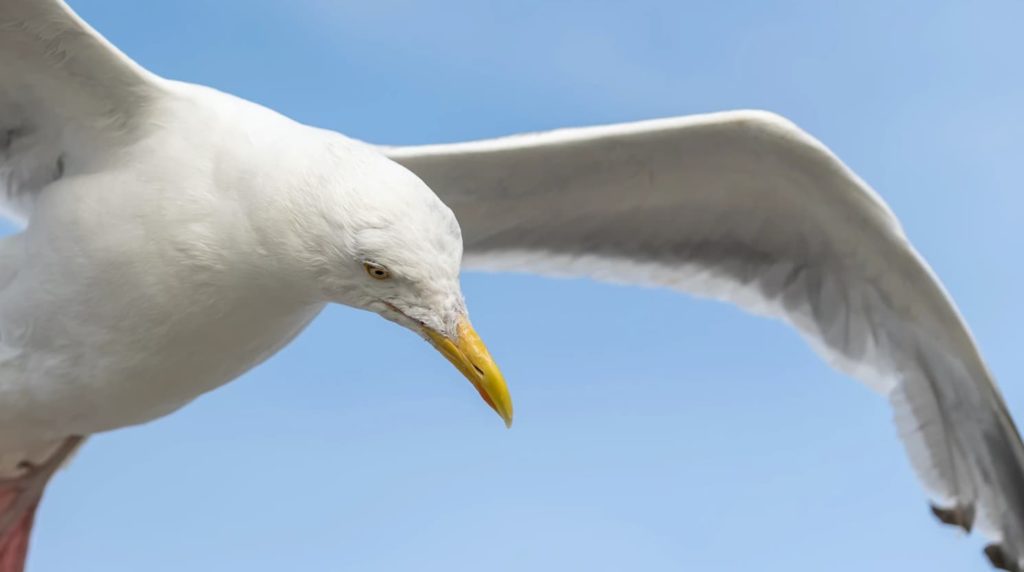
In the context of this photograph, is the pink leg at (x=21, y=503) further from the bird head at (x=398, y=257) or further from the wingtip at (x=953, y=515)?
the wingtip at (x=953, y=515)

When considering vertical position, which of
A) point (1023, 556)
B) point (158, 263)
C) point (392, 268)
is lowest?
point (1023, 556)

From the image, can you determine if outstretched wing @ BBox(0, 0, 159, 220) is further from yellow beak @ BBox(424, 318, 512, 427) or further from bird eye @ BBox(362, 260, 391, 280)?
yellow beak @ BBox(424, 318, 512, 427)

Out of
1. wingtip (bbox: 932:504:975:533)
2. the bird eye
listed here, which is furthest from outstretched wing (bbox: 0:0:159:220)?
wingtip (bbox: 932:504:975:533)

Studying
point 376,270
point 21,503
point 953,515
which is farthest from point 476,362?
point 953,515

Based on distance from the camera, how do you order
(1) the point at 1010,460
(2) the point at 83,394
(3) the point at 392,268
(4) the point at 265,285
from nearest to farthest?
1. (3) the point at 392,268
2. (4) the point at 265,285
3. (2) the point at 83,394
4. (1) the point at 1010,460

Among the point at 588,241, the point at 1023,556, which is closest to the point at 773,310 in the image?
the point at 588,241

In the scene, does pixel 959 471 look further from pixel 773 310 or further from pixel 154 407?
pixel 154 407
